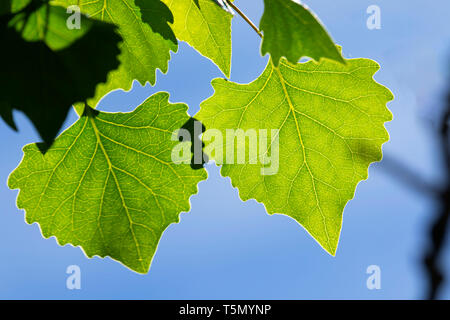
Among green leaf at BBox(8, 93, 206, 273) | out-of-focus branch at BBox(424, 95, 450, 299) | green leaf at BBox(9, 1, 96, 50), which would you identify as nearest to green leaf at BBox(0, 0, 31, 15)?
green leaf at BBox(9, 1, 96, 50)

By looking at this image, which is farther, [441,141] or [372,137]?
[441,141]

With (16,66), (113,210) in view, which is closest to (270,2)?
(16,66)

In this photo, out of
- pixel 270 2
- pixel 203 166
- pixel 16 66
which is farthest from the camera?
pixel 203 166

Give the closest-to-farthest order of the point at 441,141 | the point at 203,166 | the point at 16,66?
the point at 16,66 → the point at 203,166 → the point at 441,141

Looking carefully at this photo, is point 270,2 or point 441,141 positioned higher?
point 270,2

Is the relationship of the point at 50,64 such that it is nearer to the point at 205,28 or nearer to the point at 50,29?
the point at 50,29

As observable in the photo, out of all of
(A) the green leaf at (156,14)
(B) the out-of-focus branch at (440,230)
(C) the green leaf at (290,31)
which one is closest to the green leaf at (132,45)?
(A) the green leaf at (156,14)

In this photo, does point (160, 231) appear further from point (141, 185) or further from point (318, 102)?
point (318, 102)

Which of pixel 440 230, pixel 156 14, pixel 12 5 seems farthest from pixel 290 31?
pixel 440 230
